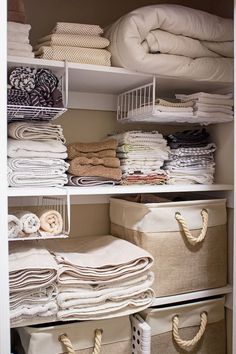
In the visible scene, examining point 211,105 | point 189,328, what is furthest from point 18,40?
point 189,328

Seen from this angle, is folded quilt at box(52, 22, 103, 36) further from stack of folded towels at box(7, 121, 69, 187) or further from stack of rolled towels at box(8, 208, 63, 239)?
stack of rolled towels at box(8, 208, 63, 239)

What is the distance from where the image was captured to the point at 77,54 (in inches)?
54.6

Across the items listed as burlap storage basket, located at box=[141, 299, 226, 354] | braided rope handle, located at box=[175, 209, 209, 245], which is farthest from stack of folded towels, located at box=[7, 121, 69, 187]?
burlap storage basket, located at box=[141, 299, 226, 354]

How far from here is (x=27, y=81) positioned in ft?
4.18

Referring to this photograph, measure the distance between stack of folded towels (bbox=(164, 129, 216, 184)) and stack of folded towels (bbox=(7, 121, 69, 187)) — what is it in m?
0.48

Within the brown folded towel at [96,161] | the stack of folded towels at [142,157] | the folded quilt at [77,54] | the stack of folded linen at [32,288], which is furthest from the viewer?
the stack of folded towels at [142,157]

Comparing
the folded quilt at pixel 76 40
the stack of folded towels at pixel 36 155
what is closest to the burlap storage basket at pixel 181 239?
the stack of folded towels at pixel 36 155

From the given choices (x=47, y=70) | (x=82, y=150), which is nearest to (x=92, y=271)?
(x=82, y=150)

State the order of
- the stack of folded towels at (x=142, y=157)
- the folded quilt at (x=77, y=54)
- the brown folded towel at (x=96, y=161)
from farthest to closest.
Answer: the stack of folded towels at (x=142, y=157) < the brown folded towel at (x=96, y=161) < the folded quilt at (x=77, y=54)

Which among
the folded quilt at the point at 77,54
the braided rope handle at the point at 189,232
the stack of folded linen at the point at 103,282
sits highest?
the folded quilt at the point at 77,54

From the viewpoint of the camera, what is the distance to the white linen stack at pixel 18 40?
1281mm

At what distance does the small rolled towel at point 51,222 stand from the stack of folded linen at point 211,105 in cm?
65

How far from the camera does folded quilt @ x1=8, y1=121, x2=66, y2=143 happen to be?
4.31 ft

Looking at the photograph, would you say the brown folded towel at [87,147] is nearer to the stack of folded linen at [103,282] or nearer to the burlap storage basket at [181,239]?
the burlap storage basket at [181,239]
